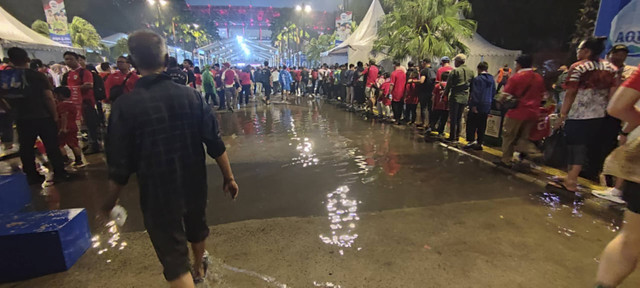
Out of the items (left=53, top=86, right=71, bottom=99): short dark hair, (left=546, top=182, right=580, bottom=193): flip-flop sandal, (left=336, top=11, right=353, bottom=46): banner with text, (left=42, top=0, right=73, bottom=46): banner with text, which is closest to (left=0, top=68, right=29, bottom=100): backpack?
(left=53, top=86, right=71, bottom=99): short dark hair

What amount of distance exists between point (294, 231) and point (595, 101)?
4.00m

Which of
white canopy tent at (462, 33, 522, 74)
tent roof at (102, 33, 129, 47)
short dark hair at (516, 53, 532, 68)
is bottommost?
short dark hair at (516, 53, 532, 68)

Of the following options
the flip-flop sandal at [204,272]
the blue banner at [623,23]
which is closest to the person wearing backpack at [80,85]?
the flip-flop sandal at [204,272]

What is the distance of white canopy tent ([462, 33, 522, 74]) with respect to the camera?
43.1 feet

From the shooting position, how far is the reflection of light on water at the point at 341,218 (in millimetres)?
3237

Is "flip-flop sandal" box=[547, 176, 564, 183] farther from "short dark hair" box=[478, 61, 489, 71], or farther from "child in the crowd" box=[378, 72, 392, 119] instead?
"child in the crowd" box=[378, 72, 392, 119]

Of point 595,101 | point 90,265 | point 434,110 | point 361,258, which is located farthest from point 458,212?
point 434,110

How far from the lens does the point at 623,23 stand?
616cm

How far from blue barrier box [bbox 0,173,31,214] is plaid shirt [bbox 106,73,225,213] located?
3166 millimetres

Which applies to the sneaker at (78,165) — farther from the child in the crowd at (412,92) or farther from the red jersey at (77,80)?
the child in the crowd at (412,92)

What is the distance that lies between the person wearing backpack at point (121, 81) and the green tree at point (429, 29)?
30.8 feet

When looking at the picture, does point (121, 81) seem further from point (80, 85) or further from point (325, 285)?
point (325, 285)

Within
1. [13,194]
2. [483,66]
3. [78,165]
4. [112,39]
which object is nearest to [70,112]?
[78,165]

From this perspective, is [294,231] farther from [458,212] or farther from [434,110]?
[434,110]
